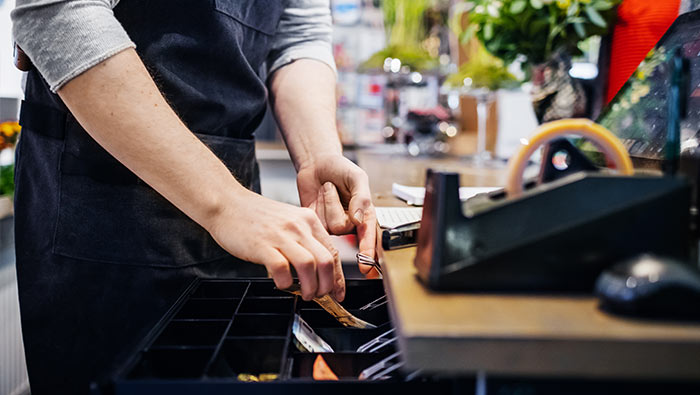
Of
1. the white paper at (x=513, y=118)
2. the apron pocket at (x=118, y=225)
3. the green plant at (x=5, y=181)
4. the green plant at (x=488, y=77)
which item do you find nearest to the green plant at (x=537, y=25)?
the green plant at (x=488, y=77)

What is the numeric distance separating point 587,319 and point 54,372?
969mm

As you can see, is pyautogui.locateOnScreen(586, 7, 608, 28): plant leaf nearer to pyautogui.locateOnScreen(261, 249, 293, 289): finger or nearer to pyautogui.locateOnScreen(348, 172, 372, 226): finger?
pyautogui.locateOnScreen(348, 172, 372, 226): finger

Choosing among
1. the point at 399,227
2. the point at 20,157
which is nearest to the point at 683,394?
the point at 399,227

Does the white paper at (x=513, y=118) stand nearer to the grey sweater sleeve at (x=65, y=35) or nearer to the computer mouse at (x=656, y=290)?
the grey sweater sleeve at (x=65, y=35)

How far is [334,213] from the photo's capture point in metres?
1.02

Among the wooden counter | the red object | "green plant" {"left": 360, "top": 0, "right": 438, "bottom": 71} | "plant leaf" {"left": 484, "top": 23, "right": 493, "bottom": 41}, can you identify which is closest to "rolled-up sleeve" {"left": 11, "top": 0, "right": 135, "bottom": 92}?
the wooden counter

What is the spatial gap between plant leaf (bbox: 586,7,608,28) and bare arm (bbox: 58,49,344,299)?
130 centimetres

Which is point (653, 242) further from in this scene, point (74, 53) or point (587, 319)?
point (74, 53)

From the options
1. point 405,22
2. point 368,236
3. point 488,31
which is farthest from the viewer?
point 405,22

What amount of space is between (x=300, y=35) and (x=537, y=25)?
91cm

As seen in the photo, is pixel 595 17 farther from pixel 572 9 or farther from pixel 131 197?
pixel 131 197

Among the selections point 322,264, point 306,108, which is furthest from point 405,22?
point 322,264

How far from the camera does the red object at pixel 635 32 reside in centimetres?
146

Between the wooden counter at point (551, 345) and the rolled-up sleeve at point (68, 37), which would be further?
the rolled-up sleeve at point (68, 37)
